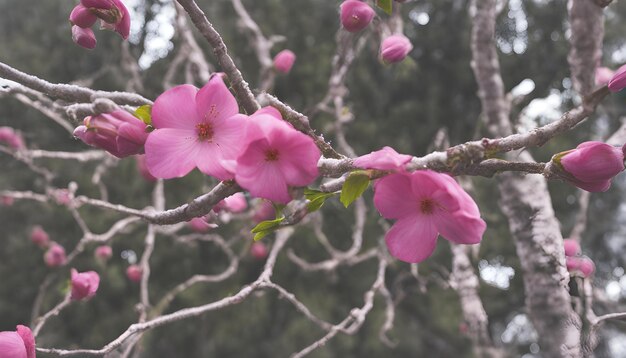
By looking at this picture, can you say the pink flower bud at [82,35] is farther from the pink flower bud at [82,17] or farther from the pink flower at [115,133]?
the pink flower at [115,133]

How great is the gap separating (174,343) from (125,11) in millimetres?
4184

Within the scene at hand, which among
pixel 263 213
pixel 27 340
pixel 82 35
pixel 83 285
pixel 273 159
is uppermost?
pixel 82 35

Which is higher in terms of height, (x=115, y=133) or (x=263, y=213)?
(x=115, y=133)

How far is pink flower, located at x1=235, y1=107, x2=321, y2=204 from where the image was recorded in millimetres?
500

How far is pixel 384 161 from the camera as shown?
19.4 inches

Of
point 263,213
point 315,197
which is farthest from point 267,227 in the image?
point 263,213

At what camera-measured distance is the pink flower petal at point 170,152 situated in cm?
55

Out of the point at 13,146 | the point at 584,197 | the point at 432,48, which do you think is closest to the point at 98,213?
the point at 13,146

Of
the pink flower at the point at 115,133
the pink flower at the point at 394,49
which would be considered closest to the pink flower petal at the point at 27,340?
the pink flower at the point at 115,133

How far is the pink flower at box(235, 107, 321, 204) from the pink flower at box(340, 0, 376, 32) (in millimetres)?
514

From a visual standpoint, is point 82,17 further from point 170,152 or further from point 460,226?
point 460,226

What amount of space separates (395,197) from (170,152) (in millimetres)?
230

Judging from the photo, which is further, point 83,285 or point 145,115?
point 83,285

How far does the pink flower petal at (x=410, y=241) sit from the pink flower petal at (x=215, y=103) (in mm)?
212
